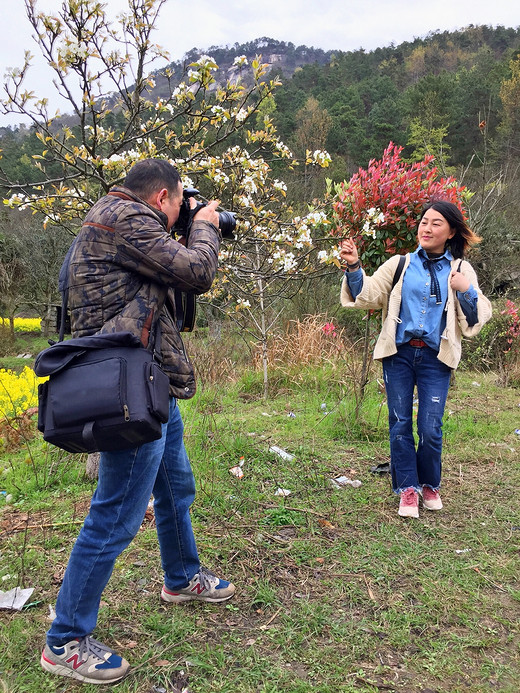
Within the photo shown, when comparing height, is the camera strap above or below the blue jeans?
above

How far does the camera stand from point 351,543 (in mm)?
2879

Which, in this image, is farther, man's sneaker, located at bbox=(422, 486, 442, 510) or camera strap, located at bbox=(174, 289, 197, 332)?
man's sneaker, located at bbox=(422, 486, 442, 510)

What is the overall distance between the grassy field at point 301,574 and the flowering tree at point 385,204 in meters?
1.78

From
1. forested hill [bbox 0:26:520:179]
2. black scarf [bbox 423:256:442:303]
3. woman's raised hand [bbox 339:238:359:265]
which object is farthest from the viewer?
forested hill [bbox 0:26:520:179]

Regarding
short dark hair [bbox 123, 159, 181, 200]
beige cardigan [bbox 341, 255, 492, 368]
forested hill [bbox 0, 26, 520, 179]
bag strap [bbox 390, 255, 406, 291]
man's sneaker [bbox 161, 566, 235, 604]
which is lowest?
man's sneaker [bbox 161, 566, 235, 604]

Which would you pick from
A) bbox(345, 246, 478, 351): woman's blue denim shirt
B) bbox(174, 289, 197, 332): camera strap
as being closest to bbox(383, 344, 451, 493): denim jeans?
bbox(345, 246, 478, 351): woman's blue denim shirt

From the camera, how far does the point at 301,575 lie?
258 cm

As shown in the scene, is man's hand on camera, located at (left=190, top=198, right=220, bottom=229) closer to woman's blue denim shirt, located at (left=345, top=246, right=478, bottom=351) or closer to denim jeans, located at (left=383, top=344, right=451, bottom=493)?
woman's blue denim shirt, located at (left=345, top=246, right=478, bottom=351)

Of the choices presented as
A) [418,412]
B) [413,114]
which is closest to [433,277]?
[418,412]

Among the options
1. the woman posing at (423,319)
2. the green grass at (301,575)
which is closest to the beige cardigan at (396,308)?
the woman posing at (423,319)

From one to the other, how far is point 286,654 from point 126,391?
1.29 meters

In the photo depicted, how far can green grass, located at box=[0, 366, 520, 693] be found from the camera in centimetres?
192

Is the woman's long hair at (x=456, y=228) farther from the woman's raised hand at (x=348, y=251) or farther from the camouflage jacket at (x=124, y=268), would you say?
the camouflage jacket at (x=124, y=268)

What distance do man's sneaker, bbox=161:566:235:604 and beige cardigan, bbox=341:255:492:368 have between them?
5.27 ft
